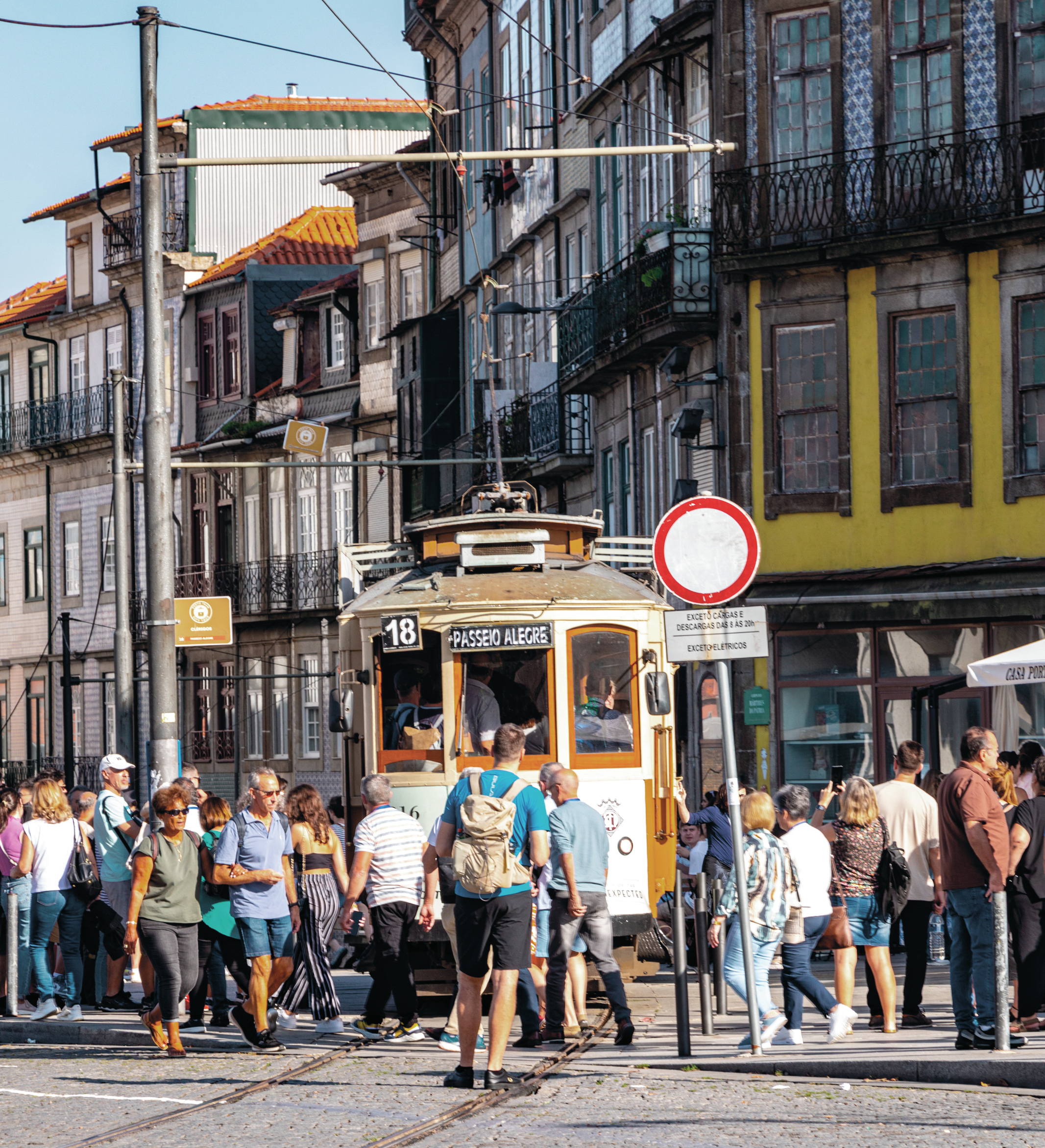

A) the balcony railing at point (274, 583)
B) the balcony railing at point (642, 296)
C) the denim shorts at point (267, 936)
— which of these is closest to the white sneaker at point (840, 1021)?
the denim shorts at point (267, 936)

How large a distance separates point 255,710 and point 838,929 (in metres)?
39.0

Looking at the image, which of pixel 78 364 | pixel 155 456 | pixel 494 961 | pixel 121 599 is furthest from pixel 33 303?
pixel 494 961

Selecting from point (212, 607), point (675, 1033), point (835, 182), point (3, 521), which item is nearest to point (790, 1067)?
point (675, 1033)

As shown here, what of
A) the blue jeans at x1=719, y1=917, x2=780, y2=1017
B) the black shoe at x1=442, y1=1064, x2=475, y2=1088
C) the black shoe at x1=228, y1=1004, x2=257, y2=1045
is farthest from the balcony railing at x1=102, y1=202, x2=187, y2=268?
the black shoe at x1=442, y1=1064, x2=475, y2=1088

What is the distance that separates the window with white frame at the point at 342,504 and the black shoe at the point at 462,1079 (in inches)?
1510

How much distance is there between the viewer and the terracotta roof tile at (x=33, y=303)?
60344 millimetres

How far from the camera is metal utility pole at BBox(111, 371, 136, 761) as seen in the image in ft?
84.0

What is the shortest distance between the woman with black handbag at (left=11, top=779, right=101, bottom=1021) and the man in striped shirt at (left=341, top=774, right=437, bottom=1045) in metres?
3.22

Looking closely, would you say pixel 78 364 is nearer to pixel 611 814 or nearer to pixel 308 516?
pixel 308 516

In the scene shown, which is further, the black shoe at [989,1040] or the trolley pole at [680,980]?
the trolley pole at [680,980]

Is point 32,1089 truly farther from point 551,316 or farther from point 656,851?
point 551,316

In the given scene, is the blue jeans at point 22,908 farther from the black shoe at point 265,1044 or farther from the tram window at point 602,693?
the tram window at point 602,693

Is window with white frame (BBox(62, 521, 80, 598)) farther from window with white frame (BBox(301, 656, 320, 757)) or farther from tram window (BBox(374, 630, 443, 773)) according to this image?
tram window (BBox(374, 630, 443, 773))

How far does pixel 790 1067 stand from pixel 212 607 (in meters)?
8.44
